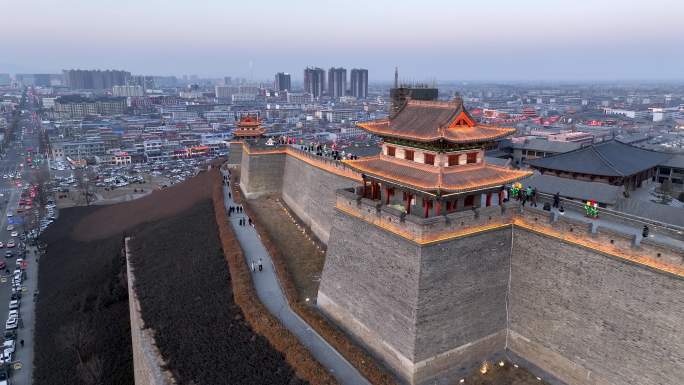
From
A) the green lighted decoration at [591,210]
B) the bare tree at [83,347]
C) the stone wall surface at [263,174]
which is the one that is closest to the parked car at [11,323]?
the bare tree at [83,347]

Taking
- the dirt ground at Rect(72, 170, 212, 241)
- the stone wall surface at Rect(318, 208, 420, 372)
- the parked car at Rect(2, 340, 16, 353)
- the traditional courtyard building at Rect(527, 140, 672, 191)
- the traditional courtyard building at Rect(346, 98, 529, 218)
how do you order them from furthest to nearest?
the dirt ground at Rect(72, 170, 212, 241) < the parked car at Rect(2, 340, 16, 353) < the traditional courtyard building at Rect(527, 140, 672, 191) < the traditional courtyard building at Rect(346, 98, 529, 218) < the stone wall surface at Rect(318, 208, 420, 372)

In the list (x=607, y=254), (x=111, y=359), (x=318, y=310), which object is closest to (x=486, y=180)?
(x=607, y=254)

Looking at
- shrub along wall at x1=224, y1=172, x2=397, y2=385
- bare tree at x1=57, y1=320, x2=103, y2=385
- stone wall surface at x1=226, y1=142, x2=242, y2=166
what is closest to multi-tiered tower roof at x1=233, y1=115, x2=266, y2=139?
stone wall surface at x1=226, y1=142, x2=242, y2=166

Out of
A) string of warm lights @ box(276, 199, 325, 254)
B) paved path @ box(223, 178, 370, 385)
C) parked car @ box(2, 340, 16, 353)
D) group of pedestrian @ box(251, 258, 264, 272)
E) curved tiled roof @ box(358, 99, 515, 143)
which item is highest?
curved tiled roof @ box(358, 99, 515, 143)

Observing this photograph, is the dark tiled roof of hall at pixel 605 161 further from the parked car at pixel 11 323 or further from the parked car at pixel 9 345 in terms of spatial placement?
the parked car at pixel 11 323

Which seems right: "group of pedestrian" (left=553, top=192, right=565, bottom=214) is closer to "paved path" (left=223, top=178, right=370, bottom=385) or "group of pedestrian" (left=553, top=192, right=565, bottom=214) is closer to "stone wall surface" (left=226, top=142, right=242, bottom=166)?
"paved path" (left=223, top=178, right=370, bottom=385)

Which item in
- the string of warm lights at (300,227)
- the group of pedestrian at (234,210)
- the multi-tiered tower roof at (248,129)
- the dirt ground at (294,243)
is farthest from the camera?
the multi-tiered tower roof at (248,129)

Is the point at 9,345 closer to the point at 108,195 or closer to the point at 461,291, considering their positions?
the point at 461,291
